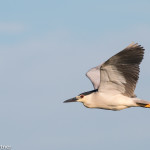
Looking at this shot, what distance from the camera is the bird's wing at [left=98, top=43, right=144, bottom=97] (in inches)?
622

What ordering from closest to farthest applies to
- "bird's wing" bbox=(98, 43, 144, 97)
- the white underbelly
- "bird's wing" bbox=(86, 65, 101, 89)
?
"bird's wing" bbox=(98, 43, 144, 97), the white underbelly, "bird's wing" bbox=(86, 65, 101, 89)

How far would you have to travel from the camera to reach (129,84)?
16609 millimetres

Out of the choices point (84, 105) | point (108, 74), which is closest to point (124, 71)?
Answer: point (108, 74)

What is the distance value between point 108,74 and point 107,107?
1102mm

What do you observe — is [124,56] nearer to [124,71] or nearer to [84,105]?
[124,71]

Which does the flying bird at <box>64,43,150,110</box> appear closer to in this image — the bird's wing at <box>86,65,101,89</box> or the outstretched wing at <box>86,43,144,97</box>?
the outstretched wing at <box>86,43,144,97</box>

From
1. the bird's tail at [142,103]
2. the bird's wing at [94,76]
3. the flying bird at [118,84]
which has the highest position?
the bird's wing at [94,76]

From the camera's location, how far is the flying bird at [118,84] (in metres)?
15.8

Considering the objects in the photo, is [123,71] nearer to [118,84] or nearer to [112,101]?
[118,84]

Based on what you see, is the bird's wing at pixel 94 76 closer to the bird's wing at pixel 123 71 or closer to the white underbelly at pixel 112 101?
the white underbelly at pixel 112 101

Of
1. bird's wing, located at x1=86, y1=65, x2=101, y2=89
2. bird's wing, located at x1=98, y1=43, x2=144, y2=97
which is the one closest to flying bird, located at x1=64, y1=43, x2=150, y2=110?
bird's wing, located at x1=98, y1=43, x2=144, y2=97

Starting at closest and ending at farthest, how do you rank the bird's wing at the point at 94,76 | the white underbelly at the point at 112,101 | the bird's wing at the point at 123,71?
the bird's wing at the point at 123,71, the white underbelly at the point at 112,101, the bird's wing at the point at 94,76

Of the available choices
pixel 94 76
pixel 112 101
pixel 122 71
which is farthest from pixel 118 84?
pixel 94 76

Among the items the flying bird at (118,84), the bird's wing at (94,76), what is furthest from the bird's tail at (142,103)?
the bird's wing at (94,76)
